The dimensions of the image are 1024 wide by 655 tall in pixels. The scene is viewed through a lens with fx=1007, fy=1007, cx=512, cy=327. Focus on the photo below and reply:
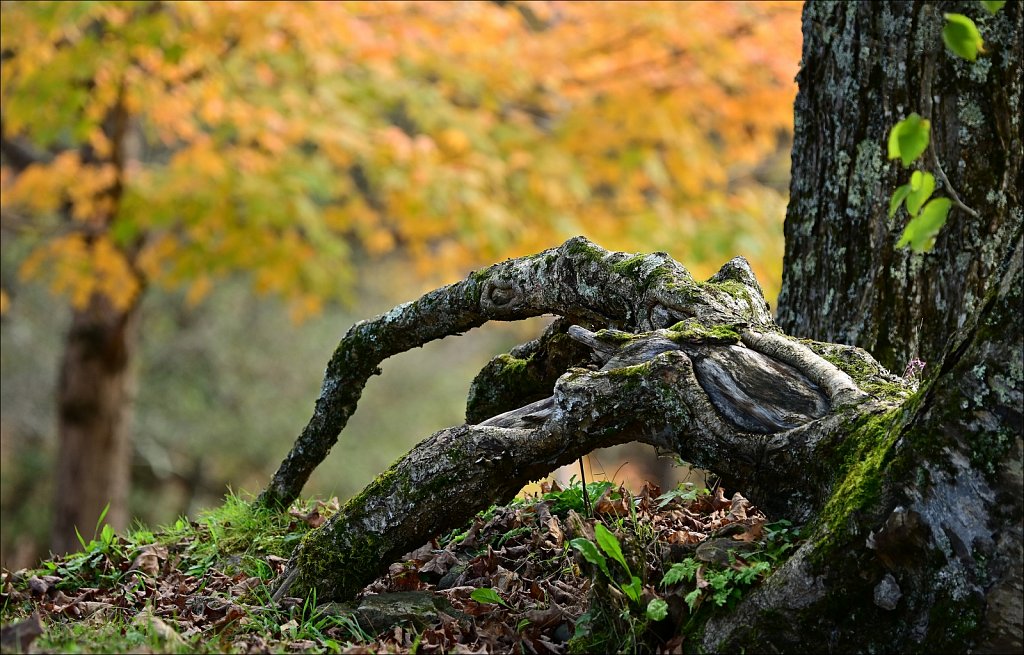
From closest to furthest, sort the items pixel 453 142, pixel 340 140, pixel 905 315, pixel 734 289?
pixel 734 289, pixel 905 315, pixel 340 140, pixel 453 142

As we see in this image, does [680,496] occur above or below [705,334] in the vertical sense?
below

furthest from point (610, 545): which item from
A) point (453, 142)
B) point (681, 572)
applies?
point (453, 142)

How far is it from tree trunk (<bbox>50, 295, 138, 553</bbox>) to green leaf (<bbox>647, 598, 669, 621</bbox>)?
25.7 feet

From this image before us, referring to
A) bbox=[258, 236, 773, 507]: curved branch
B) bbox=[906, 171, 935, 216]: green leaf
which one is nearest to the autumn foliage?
bbox=[258, 236, 773, 507]: curved branch

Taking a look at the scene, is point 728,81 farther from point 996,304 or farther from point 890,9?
point 996,304

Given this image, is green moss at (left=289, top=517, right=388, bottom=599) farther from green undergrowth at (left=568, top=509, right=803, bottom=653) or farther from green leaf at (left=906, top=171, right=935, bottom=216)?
green leaf at (left=906, top=171, right=935, bottom=216)

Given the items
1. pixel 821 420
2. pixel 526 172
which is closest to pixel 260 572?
pixel 821 420

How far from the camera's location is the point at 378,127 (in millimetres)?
9352

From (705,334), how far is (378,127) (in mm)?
6878

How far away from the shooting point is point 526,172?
31.1 feet

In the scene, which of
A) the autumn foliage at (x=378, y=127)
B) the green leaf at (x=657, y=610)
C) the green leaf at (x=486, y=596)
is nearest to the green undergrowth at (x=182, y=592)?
the green leaf at (x=486, y=596)

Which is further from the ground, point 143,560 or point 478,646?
point 143,560

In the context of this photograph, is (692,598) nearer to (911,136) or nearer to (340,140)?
(911,136)

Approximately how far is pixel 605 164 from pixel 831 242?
5729 mm
